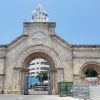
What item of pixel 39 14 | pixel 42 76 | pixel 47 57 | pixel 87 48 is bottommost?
pixel 42 76

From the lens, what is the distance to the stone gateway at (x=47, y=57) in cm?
3616

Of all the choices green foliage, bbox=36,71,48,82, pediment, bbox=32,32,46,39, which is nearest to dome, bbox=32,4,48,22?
pediment, bbox=32,32,46,39

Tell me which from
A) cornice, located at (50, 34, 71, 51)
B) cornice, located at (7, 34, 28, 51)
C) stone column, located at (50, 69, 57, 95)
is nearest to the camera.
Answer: stone column, located at (50, 69, 57, 95)

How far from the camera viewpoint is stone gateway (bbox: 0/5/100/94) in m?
36.2

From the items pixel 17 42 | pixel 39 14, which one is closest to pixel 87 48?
pixel 17 42

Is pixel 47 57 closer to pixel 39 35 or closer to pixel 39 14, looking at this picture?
pixel 39 35

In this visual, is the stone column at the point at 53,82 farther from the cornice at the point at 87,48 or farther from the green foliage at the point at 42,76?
the green foliage at the point at 42,76

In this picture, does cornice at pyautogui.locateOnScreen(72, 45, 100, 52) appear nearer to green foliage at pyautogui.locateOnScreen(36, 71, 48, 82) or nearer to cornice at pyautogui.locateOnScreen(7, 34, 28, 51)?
cornice at pyautogui.locateOnScreen(7, 34, 28, 51)

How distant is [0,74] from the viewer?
1430 inches

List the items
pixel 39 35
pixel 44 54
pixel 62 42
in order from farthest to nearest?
→ pixel 39 35, pixel 44 54, pixel 62 42

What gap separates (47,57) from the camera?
37.6m

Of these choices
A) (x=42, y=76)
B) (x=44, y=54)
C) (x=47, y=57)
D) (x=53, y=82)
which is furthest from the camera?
(x=42, y=76)

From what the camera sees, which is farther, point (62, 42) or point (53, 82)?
point (62, 42)

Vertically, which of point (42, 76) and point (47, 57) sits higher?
point (47, 57)
